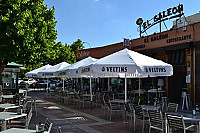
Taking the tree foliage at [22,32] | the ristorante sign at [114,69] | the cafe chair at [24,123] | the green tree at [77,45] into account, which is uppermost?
the green tree at [77,45]

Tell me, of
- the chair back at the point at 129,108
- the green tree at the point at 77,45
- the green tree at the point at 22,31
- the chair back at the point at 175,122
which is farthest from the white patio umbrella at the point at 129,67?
the green tree at the point at 77,45

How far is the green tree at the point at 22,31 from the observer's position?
9797 millimetres

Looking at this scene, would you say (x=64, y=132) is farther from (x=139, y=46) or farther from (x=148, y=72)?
(x=139, y=46)

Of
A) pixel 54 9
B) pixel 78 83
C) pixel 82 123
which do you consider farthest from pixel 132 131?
pixel 78 83

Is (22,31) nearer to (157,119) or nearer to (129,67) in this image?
(129,67)

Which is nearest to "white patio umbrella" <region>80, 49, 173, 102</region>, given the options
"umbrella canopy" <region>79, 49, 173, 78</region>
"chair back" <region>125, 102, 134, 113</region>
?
"umbrella canopy" <region>79, 49, 173, 78</region>

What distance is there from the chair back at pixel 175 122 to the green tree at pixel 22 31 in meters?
7.11

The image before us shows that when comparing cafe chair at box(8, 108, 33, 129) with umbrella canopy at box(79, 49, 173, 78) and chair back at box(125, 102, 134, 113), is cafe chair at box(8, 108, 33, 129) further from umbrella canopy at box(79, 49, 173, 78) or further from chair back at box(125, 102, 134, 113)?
chair back at box(125, 102, 134, 113)

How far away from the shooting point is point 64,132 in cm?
775

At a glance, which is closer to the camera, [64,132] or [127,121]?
[64,132]

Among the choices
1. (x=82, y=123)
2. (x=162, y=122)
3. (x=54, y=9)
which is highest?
(x=54, y=9)

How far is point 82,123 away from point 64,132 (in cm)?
161

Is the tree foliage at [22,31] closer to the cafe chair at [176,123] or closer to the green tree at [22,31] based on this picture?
the green tree at [22,31]

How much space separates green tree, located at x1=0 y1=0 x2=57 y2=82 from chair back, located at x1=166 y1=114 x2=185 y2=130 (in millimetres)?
7109
